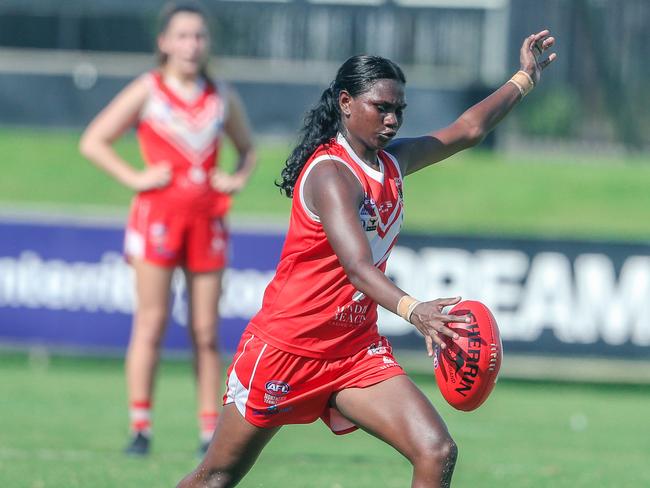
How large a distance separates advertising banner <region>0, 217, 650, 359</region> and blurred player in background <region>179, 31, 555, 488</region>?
6832mm

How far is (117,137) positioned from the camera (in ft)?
29.3

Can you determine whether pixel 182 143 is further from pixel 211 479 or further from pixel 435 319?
pixel 435 319

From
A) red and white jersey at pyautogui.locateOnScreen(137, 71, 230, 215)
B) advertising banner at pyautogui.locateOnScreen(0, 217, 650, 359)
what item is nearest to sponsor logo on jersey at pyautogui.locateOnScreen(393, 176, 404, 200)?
red and white jersey at pyautogui.locateOnScreen(137, 71, 230, 215)

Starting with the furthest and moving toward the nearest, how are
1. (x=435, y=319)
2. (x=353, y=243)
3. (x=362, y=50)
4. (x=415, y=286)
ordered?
1. (x=362, y=50)
2. (x=415, y=286)
3. (x=353, y=243)
4. (x=435, y=319)

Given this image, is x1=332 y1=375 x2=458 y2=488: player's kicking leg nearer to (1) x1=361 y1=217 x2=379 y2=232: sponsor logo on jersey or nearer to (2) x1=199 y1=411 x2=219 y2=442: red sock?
(1) x1=361 y1=217 x2=379 y2=232: sponsor logo on jersey

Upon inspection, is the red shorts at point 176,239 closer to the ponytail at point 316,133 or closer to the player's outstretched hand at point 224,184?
the player's outstretched hand at point 224,184

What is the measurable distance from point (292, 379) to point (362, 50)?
16746 mm

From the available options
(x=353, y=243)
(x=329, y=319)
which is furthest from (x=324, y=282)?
(x=353, y=243)

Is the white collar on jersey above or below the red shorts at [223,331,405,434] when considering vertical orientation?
above

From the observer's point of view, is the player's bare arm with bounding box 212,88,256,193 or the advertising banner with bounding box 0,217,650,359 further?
the advertising banner with bounding box 0,217,650,359

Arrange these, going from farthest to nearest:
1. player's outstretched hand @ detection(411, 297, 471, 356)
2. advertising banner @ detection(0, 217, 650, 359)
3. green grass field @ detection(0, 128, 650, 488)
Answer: advertising banner @ detection(0, 217, 650, 359)
green grass field @ detection(0, 128, 650, 488)
player's outstretched hand @ detection(411, 297, 471, 356)

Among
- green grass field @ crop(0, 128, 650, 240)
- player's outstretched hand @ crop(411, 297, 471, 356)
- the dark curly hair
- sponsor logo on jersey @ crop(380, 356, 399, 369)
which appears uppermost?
the dark curly hair

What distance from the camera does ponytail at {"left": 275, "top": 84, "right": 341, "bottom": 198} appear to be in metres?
5.75

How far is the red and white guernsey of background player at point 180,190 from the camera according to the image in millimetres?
8625
